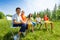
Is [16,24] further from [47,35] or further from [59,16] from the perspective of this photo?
[59,16]

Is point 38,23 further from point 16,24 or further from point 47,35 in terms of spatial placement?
point 16,24

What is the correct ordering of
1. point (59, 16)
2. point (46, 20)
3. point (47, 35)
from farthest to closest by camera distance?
point (59, 16)
point (46, 20)
point (47, 35)

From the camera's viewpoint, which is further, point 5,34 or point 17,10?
point 5,34

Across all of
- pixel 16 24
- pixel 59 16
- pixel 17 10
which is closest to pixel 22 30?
pixel 16 24

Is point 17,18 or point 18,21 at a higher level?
point 17,18

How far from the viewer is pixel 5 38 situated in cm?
1038

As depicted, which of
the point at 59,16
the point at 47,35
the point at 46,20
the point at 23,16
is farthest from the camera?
the point at 59,16

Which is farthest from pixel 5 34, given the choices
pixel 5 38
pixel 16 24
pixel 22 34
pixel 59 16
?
pixel 59 16

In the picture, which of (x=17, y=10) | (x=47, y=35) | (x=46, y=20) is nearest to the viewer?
(x=17, y=10)

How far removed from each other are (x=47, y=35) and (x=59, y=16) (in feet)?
96.9

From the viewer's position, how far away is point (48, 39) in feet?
33.8

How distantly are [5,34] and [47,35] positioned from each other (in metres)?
2.45

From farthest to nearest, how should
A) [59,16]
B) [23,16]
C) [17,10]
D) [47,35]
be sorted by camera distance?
1. [59,16]
2. [47,35]
3. [23,16]
4. [17,10]

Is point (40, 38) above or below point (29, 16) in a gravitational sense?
below
